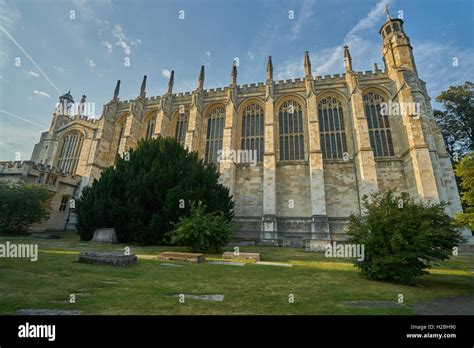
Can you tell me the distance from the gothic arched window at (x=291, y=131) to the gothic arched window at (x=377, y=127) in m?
6.50

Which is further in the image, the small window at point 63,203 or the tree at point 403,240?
the small window at point 63,203

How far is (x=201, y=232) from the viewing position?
34.5ft

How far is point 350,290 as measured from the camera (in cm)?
454

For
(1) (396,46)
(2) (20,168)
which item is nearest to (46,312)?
(2) (20,168)

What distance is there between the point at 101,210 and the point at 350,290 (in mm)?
14074

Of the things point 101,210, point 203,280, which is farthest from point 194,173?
point 203,280

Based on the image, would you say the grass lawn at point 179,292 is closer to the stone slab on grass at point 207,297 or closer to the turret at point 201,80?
the stone slab on grass at point 207,297

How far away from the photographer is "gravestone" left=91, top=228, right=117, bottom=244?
13.4 metres

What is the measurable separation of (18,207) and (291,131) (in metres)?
24.3

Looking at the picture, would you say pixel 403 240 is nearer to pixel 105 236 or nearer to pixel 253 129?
pixel 105 236

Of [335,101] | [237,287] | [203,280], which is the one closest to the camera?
[237,287]

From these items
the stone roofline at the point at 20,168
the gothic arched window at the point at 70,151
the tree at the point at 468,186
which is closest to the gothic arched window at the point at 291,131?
the tree at the point at 468,186

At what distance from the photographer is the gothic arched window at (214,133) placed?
24.8 meters
